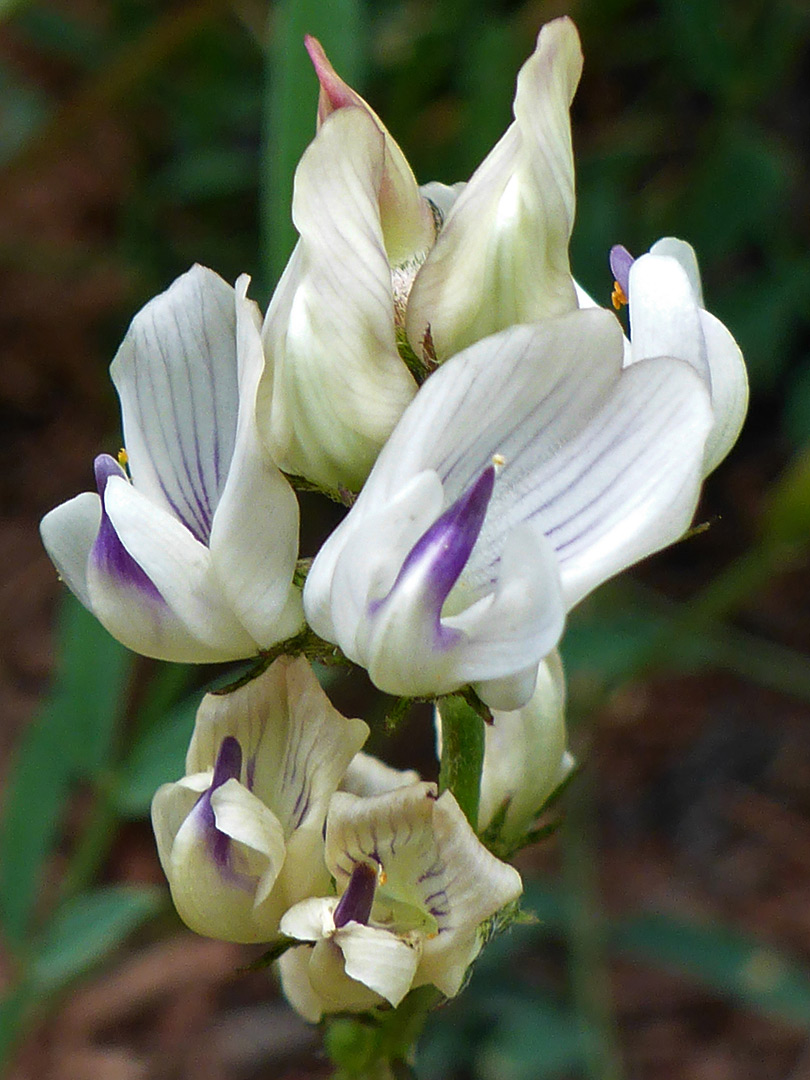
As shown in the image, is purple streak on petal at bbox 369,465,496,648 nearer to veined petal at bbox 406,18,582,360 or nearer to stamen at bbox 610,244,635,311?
veined petal at bbox 406,18,582,360

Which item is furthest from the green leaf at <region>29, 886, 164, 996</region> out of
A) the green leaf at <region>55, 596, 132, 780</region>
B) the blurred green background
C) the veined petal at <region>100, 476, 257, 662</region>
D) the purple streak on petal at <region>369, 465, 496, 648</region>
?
the purple streak on petal at <region>369, 465, 496, 648</region>

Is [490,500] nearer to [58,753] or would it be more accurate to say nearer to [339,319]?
[339,319]

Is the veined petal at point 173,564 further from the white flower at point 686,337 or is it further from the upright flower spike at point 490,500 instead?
the white flower at point 686,337

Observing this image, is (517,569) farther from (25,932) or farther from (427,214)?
(25,932)

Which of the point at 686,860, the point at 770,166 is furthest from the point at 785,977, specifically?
the point at 770,166

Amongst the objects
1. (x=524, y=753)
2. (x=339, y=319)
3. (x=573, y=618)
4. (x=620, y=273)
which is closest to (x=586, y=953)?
(x=573, y=618)
